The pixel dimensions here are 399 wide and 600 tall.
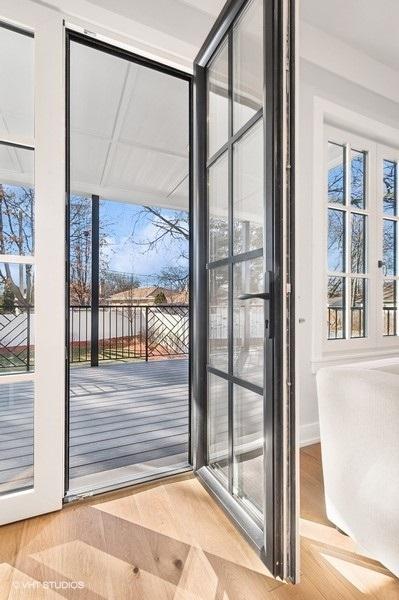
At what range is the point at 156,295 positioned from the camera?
6215 mm

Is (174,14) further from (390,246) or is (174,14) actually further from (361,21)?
(390,246)

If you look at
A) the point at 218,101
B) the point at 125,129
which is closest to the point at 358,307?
the point at 218,101

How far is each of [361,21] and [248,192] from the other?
1.78m

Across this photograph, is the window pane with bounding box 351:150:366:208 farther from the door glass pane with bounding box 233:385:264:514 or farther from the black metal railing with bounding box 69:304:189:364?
the black metal railing with bounding box 69:304:189:364

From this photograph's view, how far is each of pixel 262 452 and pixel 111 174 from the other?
4070 mm

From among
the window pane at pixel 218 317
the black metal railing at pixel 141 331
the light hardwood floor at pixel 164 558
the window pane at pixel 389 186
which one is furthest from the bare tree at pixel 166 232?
the light hardwood floor at pixel 164 558

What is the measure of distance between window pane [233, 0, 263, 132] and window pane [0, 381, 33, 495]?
1538 mm

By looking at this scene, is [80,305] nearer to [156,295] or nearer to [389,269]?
[156,295]

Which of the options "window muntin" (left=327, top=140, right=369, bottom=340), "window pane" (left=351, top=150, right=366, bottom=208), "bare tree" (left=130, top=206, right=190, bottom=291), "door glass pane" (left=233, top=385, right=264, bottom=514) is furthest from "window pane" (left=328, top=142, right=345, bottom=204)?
"bare tree" (left=130, top=206, right=190, bottom=291)

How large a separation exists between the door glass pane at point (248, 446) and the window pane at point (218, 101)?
1247 mm

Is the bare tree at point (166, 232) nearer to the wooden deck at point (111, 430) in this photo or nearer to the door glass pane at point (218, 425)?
the wooden deck at point (111, 430)

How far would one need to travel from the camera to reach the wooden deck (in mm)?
1581

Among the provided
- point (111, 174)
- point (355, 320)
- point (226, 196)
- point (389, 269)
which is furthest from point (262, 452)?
point (111, 174)

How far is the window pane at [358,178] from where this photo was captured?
2.62m
